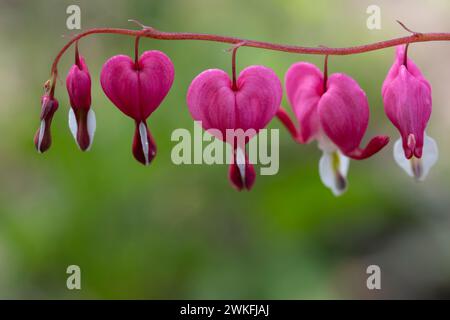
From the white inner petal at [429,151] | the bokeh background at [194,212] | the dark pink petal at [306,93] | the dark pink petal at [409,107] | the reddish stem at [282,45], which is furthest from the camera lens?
the bokeh background at [194,212]

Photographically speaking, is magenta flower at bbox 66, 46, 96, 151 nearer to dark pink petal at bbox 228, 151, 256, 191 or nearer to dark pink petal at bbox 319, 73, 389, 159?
dark pink petal at bbox 228, 151, 256, 191

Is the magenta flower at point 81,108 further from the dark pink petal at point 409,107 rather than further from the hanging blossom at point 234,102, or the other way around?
the dark pink petal at point 409,107

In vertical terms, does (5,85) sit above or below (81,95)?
above

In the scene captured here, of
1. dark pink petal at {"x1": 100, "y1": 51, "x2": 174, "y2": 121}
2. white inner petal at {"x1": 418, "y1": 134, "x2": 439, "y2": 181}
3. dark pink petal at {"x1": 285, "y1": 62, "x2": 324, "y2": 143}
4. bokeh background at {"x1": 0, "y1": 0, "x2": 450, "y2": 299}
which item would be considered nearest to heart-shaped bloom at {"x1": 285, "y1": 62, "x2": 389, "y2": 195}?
dark pink petal at {"x1": 285, "y1": 62, "x2": 324, "y2": 143}

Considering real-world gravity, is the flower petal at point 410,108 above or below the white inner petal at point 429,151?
above

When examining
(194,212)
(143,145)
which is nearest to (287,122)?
(143,145)

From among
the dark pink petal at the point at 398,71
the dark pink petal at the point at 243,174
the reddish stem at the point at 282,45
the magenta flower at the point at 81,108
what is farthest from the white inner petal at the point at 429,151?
the magenta flower at the point at 81,108

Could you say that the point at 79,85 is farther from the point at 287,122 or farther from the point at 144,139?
the point at 287,122

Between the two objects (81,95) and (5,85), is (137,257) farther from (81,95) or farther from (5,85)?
(81,95)
